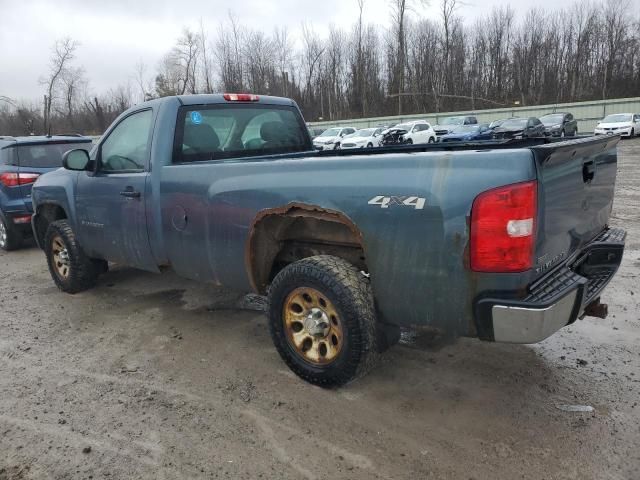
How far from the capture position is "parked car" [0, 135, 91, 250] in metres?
7.77

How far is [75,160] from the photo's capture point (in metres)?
4.69

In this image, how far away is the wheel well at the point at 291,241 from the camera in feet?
10.7

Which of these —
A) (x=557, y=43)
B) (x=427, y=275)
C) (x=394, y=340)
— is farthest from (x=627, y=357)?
(x=557, y=43)

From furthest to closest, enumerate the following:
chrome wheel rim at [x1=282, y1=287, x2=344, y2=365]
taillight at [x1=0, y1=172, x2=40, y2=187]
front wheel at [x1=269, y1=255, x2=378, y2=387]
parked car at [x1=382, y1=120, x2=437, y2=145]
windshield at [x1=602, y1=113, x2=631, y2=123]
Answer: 1. windshield at [x1=602, y1=113, x2=631, y2=123]
2. parked car at [x1=382, y1=120, x2=437, y2=145]
3. taillight at [x1=0, y1=172, x2=40, y2=187]
4. chrome wheel rim at [x1=282, y1=287, x2=344, y2=365]
5. front wheel at [x1=269, y1=255, x2=378, y2=387]

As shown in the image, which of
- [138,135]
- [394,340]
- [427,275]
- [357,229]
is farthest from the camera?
[138,135]

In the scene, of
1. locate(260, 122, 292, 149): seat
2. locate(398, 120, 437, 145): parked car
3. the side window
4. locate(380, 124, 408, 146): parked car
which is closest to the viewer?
the side window

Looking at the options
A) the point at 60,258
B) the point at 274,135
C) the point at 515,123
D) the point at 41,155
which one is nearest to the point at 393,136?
the point at 515,123

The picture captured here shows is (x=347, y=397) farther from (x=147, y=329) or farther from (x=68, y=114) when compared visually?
(x=68, y=114)

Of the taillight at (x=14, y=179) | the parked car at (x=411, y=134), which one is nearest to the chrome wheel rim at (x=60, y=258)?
the taillight at (x=14, y=179)

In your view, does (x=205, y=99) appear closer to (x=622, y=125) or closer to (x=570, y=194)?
(x=570, y=194)

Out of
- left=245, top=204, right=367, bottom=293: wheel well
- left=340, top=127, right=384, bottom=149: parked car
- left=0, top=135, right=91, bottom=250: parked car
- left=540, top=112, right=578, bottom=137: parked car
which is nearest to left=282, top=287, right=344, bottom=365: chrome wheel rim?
left=245, top=204, right=367, bottom=293: wheel well

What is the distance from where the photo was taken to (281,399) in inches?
129

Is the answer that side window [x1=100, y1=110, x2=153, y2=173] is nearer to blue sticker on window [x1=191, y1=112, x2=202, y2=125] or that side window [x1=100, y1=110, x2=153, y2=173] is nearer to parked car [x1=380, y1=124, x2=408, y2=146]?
blue sticker on window [x1=191, y1=112, x2=202, y2=125]

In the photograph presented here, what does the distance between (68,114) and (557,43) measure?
58.7 m
